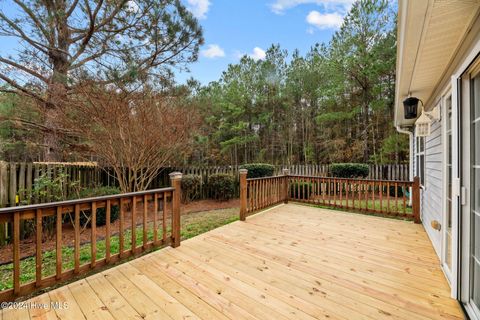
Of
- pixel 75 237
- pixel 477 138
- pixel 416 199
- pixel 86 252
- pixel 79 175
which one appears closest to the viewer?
pixel 477 138

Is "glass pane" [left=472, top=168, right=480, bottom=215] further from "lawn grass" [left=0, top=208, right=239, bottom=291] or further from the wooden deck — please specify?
"lawn grass" [left=0, top=208, right=239, bottom=291]

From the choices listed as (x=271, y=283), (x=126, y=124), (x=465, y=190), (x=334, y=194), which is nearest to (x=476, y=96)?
(x=465, y=190)

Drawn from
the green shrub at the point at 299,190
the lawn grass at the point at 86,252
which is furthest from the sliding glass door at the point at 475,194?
the green shrub at the point at 299,190

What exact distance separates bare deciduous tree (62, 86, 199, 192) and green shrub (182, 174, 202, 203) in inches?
48.7

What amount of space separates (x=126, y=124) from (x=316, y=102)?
421 inches

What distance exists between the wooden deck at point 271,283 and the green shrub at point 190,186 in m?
3.34

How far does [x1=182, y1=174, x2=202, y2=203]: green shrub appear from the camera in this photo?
21.5ft

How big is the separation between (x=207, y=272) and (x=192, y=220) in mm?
2545

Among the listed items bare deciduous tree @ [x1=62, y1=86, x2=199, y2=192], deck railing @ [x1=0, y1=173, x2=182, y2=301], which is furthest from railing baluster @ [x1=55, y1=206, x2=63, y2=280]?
bare deciduous tree @ [x1=62, y1=86, x2=199, y2=192]

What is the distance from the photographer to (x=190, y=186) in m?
6.64

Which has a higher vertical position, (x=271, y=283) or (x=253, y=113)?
(x=253, y=113)

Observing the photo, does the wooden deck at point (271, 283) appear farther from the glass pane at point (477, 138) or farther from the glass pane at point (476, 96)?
the glass pane at point (476, 96)

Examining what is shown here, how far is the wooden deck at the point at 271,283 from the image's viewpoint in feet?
5.58

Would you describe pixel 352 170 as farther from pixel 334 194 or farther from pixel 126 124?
pixel 126 124
